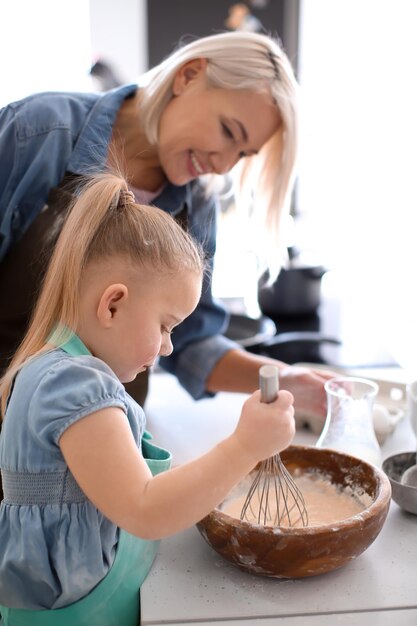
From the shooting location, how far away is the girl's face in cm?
79

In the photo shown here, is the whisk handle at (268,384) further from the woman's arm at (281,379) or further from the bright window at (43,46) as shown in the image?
the bright window at (43,46)

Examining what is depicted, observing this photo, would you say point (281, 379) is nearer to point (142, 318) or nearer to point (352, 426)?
point (352, 426)

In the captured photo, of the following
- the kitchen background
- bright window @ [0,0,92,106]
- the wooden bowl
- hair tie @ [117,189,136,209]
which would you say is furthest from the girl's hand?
bright window @ [0,0,92,106]

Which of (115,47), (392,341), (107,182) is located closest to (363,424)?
(107,182)

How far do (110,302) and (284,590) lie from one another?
1.26 ft

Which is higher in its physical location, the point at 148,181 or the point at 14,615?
the point at 148,181

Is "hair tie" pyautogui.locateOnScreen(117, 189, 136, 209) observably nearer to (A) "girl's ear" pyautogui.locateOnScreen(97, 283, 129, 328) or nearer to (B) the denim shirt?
(A) "girl's ear" pyautogui.locateOnScreen(97, 283, 129, 328)

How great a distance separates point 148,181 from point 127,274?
2.14 ft

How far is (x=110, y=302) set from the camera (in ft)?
2.57

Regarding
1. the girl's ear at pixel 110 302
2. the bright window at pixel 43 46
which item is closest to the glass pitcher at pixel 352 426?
the girl's ear at pixel 110 302

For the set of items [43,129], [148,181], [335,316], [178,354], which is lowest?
[335,316]

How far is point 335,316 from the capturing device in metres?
2.19

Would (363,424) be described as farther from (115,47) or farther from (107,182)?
(115,47)

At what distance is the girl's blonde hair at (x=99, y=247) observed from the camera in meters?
0.80
